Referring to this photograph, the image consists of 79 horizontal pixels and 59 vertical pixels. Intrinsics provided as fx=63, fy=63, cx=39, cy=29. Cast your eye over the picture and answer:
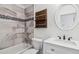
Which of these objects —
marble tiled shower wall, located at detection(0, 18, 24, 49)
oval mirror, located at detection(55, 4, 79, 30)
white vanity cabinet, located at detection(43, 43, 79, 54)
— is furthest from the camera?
marble tiled shower wall, located at detection(0, 18, 24, 49)

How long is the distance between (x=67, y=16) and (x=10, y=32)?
→ 5.32ft

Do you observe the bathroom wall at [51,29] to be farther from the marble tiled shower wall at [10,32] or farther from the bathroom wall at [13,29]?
the marble tiled shower wall at [10,32]

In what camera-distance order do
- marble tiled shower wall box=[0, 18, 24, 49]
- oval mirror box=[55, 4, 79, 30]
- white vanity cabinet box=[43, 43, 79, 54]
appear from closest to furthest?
white vanity cabinet box=[43, 43, 79, 54] < oval mirror box=[55, 4, 79, 30] < marble tiled shower wall box=[0, 18, 24, 49]

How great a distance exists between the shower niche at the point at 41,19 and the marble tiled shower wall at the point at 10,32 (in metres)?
0.65

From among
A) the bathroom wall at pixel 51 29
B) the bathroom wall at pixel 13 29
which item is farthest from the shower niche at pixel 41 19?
the bathroom wall at pixel 13 29

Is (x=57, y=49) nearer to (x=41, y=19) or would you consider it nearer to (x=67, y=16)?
(x=67, y=16)

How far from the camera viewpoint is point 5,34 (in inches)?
70.0

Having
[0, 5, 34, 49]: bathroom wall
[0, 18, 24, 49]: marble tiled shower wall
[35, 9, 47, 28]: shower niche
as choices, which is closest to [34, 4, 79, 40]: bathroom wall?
[35, 9, 47, 28]: shower niche

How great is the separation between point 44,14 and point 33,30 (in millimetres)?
653

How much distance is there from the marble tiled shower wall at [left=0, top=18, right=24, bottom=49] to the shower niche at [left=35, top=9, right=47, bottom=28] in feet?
2.12

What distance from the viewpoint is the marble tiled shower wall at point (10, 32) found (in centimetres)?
172

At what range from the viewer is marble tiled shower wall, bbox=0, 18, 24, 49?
1718 mm

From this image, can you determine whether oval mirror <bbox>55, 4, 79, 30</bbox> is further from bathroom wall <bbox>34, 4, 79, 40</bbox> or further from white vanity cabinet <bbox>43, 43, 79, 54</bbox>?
white vanity cabinet <bbox>43, 43, 79, 54</bbox>

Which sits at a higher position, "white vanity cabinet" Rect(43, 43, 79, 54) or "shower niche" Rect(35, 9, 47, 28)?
"shower niche" Rect(35, 9, 47, 28)
